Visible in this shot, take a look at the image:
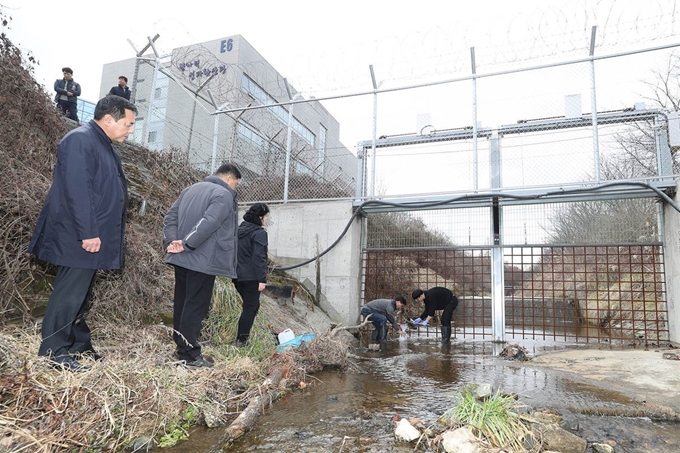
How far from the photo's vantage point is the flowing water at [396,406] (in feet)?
7.72

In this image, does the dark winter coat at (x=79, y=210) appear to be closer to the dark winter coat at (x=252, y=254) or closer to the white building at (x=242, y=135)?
the dark winter coat at (x=252, y=254)

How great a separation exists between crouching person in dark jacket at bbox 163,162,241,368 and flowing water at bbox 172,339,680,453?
89 cm

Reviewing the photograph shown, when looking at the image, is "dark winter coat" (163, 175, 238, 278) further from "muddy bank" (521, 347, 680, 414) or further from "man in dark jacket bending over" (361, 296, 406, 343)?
"man in dark jacket bending over" (361, 296, 406, 343)

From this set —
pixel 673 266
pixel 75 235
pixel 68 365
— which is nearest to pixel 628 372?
pixel 673 266

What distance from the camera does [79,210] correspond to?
2.71 m

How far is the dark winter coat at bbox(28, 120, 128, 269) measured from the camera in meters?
2.72

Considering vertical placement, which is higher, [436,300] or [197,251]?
[197,251]

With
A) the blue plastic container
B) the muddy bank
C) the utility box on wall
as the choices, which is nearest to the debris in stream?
the muddy bank

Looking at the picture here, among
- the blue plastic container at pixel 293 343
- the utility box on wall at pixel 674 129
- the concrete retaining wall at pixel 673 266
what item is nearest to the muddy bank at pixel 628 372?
the concrete retaining wall at pixel 673 266

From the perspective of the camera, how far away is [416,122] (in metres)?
8.06

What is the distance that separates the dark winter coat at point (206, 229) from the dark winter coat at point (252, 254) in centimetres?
77

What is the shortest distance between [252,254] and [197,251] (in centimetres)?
113

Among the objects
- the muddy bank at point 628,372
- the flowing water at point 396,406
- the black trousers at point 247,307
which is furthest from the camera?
the black trousers at point 247,307

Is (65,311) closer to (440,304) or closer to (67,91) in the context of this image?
(440,304)
